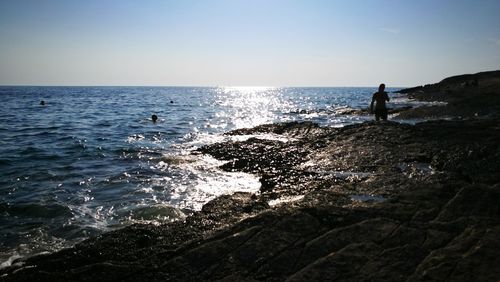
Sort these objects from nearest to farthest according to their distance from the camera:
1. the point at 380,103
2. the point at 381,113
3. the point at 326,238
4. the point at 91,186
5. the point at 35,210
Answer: the point at 326,238 < the point at 35,210 < the point at 91,186 < the point at 380,103 < the point at 381,113

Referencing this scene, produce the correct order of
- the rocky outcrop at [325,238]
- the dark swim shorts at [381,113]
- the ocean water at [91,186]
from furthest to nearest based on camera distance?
the dark swim shorts at [381,113] → the ocean water at [91,186] → the rocky outcrop at [325,238]

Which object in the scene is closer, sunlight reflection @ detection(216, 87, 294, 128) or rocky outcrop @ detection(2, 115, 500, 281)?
rocky outcrop @ detection(2, 115, 500, 281)

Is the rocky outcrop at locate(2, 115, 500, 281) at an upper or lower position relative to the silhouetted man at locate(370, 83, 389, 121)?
lower

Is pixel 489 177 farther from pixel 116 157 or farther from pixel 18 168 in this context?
pixel 18 168

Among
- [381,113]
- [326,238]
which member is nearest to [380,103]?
[381,113]

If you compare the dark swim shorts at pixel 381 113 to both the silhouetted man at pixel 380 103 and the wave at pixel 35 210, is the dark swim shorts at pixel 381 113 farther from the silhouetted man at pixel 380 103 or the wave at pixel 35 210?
the wave at pixel 35 210

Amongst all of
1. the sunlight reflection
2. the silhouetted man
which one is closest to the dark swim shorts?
the silhouetted man

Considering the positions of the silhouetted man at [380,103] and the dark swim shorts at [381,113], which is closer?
the silhouetted man at [380,103]

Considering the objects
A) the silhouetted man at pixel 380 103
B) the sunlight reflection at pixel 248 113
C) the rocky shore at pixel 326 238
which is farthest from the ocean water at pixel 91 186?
the sunlight reflection at pixel 248 113

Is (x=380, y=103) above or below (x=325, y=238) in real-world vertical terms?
above

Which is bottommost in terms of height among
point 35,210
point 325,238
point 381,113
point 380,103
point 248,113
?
point 35,210

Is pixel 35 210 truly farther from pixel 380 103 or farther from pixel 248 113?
pixel 248 113

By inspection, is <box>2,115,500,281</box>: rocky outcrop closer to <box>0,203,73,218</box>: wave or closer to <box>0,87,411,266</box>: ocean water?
<box>0,87,411,266</box>: ocean water

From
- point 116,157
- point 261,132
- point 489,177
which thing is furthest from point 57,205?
point 261,132
